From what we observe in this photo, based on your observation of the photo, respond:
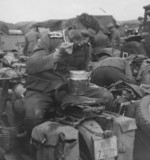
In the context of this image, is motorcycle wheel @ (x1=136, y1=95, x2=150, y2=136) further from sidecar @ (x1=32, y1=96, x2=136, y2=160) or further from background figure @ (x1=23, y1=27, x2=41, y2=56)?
background figure @ (x1=23, y1=27, x2=41, y2=56)

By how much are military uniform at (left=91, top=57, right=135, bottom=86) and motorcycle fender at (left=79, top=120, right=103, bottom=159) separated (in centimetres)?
252

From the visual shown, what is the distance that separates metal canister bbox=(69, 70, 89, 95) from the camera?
3.84 meters

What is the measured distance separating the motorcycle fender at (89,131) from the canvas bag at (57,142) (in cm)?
15

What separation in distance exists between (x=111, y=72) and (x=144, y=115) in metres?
1.94

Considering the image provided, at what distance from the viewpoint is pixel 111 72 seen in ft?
20.9

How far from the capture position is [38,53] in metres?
4.11

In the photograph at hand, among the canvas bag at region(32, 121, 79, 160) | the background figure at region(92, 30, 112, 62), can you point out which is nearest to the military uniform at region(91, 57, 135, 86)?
the canvas bag at region(32, 121, 79, 160)

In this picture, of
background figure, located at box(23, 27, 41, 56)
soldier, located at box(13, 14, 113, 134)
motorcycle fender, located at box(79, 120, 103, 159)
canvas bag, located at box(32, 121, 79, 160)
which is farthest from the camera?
background figure, located at box(23, 27, 41, 56)

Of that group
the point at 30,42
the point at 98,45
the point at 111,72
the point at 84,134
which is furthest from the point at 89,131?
the point at 30,42

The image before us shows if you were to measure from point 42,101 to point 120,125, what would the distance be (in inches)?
34.2

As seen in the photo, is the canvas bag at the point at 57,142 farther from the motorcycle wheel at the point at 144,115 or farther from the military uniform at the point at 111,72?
the military uniform at the point at 111,72

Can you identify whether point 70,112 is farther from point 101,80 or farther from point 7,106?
point 101,80

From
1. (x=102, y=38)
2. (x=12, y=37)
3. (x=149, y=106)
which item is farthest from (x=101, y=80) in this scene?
(x=12, y=37)

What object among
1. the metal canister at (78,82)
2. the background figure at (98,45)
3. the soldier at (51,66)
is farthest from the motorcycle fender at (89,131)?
the background figure at (98,45)
